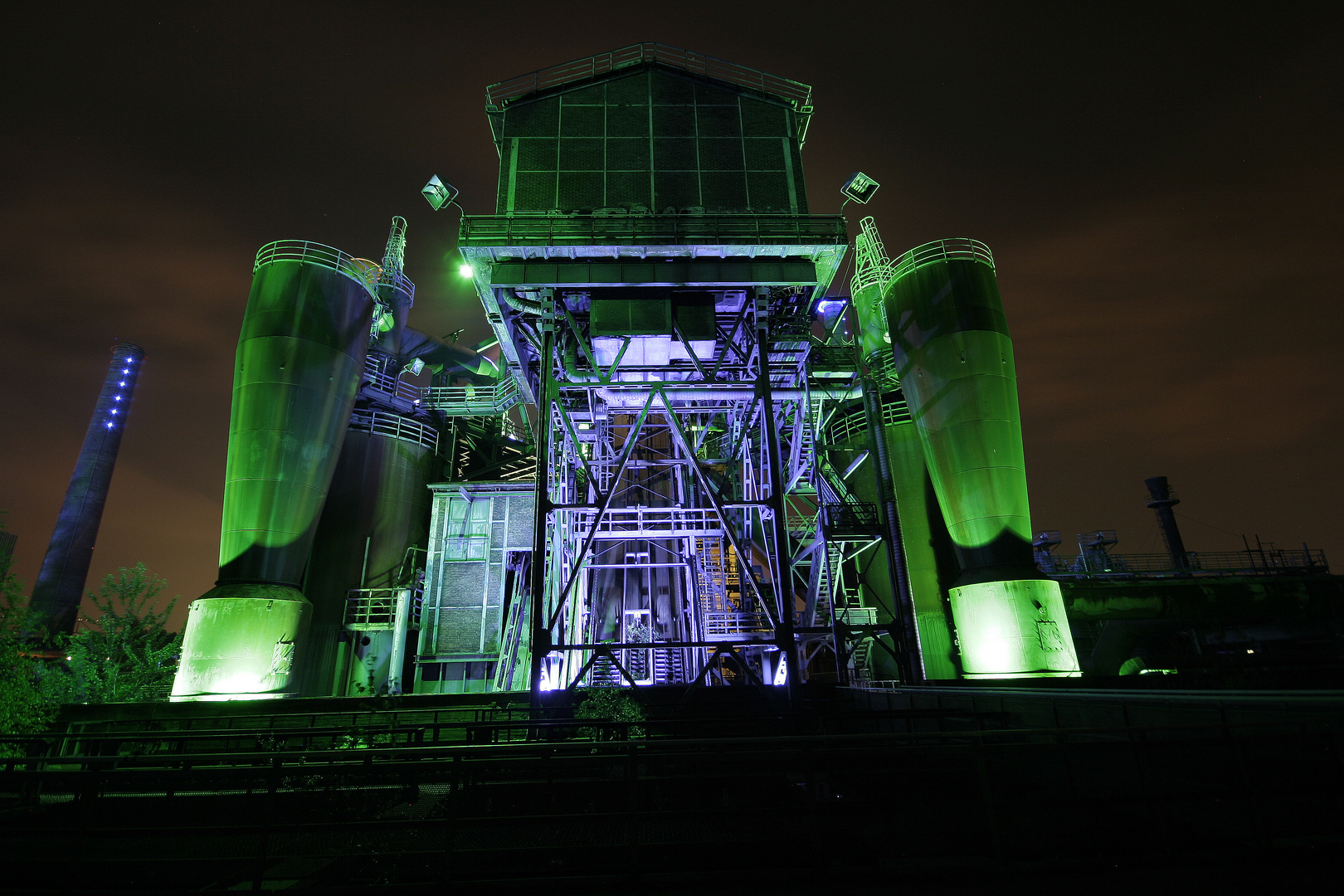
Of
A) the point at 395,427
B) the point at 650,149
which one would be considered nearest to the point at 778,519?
the point at 650,149

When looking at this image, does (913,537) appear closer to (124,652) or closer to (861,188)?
(861,188)

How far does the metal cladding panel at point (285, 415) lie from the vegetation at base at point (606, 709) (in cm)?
1135

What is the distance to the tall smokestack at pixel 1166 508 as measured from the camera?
42406 mm

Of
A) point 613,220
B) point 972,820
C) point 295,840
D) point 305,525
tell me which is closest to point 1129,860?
point 972,820

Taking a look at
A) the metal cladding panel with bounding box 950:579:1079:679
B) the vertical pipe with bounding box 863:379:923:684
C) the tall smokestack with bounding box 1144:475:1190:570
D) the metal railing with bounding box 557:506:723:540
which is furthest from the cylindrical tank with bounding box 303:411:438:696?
the tall smokestack with bounding box 1144:475:1190:570

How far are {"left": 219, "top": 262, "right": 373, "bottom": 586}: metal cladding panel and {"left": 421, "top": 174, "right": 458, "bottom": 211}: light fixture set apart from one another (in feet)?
15.1

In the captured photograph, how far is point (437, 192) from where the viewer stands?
Result: 21344 mm

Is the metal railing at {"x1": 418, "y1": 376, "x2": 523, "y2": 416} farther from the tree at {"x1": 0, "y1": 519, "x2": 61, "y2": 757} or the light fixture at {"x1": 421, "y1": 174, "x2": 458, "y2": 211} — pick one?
the tree at {"x1": 0, "y1": 519, "x2": 61, "y2": 757}

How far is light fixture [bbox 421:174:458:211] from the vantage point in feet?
69.6

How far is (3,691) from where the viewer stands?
13.7m

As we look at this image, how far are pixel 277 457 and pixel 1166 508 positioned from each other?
2070 inches

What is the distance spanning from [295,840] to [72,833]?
2500 mm

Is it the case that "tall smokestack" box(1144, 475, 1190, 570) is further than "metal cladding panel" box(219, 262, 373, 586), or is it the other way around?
"tall smokestack" box(1144, 475, 1190, 570)

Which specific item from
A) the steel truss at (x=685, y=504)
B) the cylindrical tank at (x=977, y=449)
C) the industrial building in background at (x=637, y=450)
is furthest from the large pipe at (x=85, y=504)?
the cylindrical tank at (x=977, y=449)
